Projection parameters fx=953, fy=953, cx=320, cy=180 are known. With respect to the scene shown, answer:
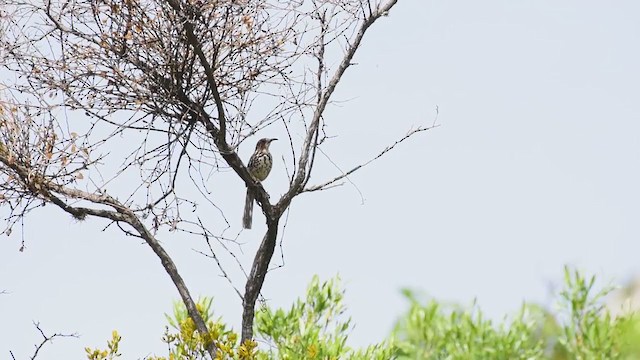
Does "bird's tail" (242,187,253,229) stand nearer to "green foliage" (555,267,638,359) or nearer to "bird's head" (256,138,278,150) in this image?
"bird's head" (256,138,278,150)

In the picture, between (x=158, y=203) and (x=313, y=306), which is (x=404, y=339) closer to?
(x=158, y=203)

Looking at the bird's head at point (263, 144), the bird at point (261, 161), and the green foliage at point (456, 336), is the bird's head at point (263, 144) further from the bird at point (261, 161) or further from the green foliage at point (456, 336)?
the green foliage at point (456, 336)

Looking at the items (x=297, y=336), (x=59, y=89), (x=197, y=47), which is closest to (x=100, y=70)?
(x=59, y=89)

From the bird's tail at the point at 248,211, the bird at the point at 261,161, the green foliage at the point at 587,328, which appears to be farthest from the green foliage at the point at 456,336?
the bird at the point at 261,161

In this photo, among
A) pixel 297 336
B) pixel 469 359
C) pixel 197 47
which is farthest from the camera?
pixel 297 336

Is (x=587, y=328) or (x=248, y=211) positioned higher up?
(x=248, y=211)

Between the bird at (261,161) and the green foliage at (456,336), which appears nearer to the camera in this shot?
the green foliage at (456,336)

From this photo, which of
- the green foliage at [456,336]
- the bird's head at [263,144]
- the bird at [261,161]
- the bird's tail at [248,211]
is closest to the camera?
the green foliage at [456,336]

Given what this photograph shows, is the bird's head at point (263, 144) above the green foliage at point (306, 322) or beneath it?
above

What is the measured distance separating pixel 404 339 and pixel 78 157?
7.27 feet

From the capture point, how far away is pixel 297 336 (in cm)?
605

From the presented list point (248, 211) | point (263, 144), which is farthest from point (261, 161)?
point (248, 211)

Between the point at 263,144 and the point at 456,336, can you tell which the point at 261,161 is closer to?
the point at 263,144

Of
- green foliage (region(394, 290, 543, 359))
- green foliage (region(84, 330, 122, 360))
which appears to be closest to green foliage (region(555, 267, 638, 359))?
green foliage (region(394, 290, 543, 359))
